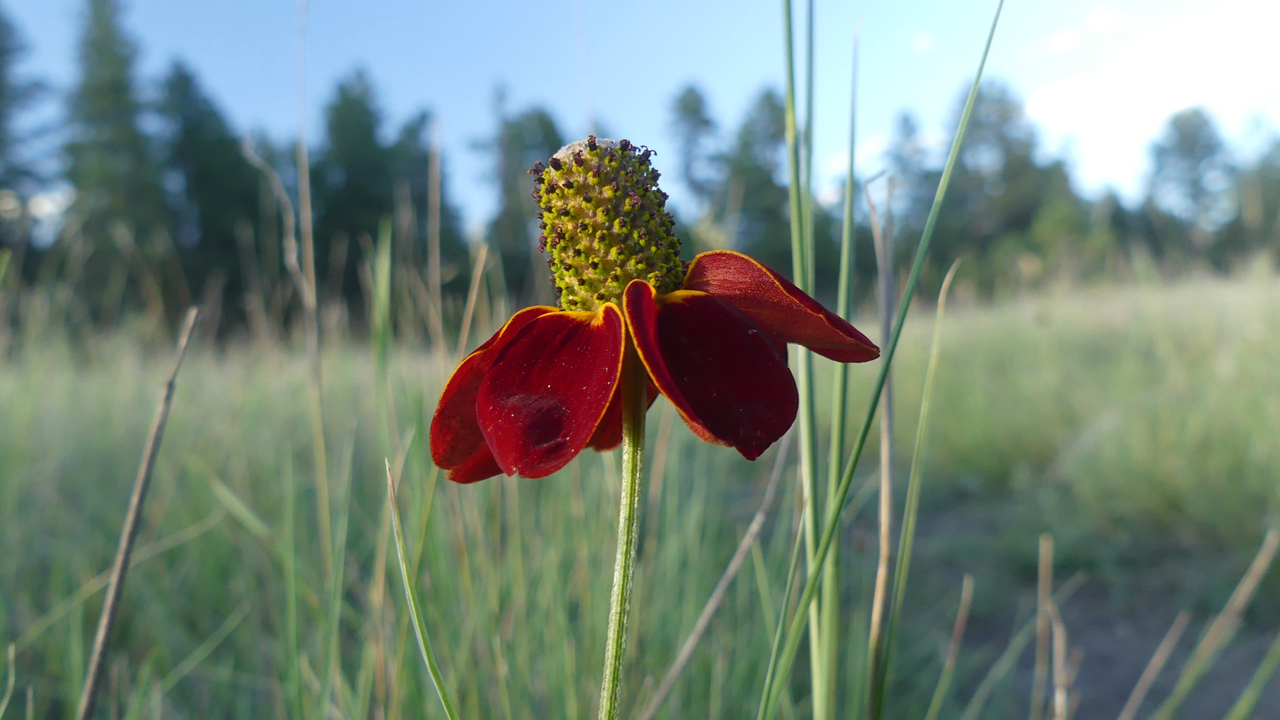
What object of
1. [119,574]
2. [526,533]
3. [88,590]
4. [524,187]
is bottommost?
[526,533]

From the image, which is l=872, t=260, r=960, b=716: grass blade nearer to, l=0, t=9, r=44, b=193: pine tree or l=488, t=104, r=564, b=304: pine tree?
l=488, t=104, r=564, b=304: pine tree

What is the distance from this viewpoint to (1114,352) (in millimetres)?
3910

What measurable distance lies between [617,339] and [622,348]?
0.01 metres

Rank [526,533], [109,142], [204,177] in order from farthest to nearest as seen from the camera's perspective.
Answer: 1. [204,177]
2. [109,142]
3. [526,533]

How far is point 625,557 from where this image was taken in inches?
10.2

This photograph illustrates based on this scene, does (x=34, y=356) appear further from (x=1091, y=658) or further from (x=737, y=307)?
(x=1091, y=658)

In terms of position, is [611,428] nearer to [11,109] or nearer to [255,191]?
[255,191]

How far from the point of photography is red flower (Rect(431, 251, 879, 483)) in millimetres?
264

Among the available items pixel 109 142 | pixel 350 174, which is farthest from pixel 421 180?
pixel 109 142

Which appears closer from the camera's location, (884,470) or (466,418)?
(466,418)

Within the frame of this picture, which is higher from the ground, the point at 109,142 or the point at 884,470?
the point at 109,142

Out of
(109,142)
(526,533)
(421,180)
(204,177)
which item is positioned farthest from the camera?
(421,180)

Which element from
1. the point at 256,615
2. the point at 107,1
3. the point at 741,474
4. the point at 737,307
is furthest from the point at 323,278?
the point at 737,307

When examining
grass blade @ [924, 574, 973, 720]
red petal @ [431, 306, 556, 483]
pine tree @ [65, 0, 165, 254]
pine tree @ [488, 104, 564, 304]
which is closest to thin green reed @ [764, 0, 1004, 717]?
red petal @ [431, 306, 556, 483]
